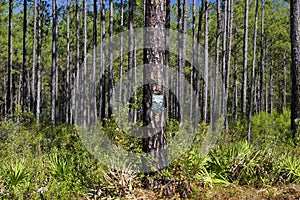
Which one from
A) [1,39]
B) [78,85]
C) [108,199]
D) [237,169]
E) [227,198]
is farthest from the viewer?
[78,85]

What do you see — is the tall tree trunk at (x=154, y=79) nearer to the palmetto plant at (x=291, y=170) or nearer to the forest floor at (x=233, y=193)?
the forest floor at (x=233, y=193)

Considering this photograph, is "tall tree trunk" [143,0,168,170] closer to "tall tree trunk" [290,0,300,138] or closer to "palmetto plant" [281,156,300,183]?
"palmetto plant" [281,156,300,183]

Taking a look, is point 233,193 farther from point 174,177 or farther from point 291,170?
point 291,170

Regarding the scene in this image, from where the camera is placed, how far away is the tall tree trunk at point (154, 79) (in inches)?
239

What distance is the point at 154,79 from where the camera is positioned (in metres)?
6.11

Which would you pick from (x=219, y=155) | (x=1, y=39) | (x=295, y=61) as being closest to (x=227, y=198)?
(x=219, y=155)

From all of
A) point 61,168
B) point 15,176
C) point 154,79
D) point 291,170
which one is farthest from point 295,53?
point 15,176

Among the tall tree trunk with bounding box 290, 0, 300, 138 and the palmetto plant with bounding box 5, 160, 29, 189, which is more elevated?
the tall tree trunk with bounding box 290, 0, 300, 138

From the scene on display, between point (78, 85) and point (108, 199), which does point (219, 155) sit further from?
point (78, 85)

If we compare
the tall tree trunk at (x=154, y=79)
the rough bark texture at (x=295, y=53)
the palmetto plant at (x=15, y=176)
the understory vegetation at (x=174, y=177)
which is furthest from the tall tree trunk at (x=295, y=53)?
the palmetto plant at (x=15, y=176)

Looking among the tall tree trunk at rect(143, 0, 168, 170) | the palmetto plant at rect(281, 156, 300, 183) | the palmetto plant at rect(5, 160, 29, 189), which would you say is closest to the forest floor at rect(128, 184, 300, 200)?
the palmetto plant at rect(281, 156, 300, 183)

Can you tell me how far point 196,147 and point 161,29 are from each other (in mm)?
2216

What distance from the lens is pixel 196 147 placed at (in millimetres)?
6262

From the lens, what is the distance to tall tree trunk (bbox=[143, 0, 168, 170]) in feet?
19.9
